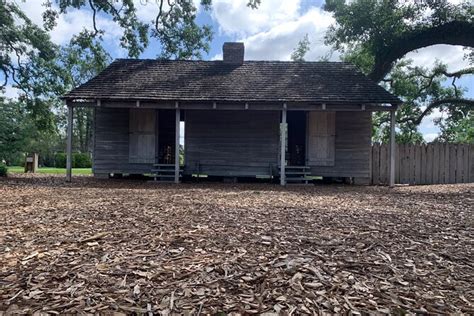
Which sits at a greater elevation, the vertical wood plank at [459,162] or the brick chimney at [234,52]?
the brick chimney at [234,52]

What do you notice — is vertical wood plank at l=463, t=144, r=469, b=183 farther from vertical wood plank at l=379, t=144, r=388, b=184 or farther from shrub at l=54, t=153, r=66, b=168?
shrub at l=54, t=153, r=66, b=168

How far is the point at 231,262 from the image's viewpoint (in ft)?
11.6

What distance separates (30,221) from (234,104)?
323 inches

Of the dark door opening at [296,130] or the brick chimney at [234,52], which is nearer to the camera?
the brick chimney at [234,52]

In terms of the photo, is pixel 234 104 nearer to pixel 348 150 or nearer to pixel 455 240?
pixel 348 150

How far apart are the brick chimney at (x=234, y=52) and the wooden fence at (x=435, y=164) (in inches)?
291

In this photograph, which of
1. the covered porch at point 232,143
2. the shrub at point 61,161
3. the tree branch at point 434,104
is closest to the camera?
the covered porch at point 232,143

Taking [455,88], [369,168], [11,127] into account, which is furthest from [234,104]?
[455,88]

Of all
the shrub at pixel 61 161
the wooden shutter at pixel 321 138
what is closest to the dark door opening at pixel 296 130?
the wooden shutter at pixel 321 138

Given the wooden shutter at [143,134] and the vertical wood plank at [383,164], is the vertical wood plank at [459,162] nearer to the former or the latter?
the vertical wood plank at [383,164]

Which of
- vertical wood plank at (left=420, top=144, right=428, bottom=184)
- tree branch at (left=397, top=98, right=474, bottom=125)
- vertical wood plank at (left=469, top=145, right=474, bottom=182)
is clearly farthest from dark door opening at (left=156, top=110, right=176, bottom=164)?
tree branch at (left=397, top=98, right=474, bottom=125)

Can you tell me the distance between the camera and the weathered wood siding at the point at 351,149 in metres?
13.7

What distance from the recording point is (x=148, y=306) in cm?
272

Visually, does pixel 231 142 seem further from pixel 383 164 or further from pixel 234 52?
pixel 383 164
